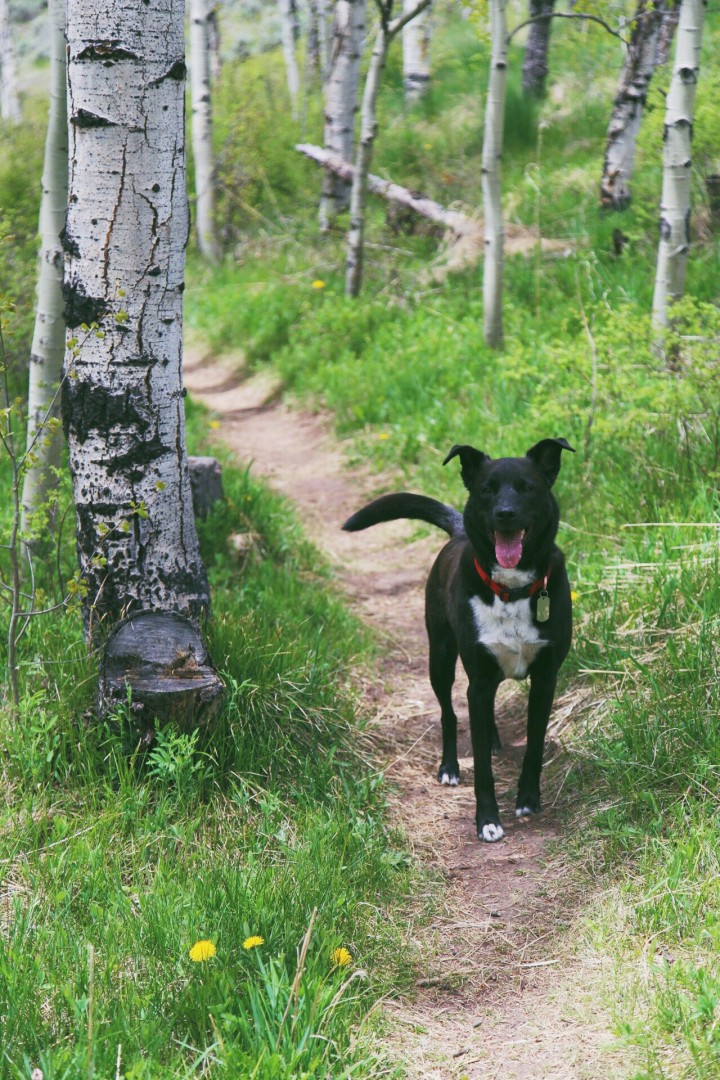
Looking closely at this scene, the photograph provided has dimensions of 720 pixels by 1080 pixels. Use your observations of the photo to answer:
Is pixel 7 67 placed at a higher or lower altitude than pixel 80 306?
higher

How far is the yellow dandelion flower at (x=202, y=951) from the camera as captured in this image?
2529 millimetres

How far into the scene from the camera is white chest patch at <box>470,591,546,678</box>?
3666 mm

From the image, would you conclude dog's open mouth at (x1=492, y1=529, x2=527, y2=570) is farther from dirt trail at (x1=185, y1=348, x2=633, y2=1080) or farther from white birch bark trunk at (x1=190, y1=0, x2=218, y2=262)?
white birch bark trunk at (x1=190, y1=0, x2=218, y2=262)

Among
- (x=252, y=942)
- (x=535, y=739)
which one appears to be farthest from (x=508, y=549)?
(x=252, y=942)

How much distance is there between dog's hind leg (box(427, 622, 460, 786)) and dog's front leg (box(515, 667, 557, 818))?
0.43m

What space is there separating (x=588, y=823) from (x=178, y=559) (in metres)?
1.84

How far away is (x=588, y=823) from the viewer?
3.63m

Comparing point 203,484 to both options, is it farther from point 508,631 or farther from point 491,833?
point 491,833

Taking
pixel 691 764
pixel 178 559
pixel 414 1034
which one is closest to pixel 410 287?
pixel 178 559

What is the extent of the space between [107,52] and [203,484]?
2621 millimetres

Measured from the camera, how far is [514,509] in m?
3.46

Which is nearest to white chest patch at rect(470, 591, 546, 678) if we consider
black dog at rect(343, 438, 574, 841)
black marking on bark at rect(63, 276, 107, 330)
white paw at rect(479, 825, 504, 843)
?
black dog at rect(343, 438, 574, 841)

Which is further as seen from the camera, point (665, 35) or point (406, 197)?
point (406, 197)

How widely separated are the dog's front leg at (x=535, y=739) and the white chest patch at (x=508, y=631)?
0.13 metres
